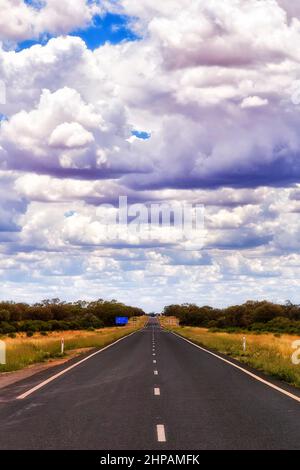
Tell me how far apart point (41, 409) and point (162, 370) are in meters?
11.8

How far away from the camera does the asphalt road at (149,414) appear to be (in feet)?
32.9

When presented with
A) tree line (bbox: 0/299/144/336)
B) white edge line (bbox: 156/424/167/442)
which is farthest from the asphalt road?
tree line (bbox: 0/299/144/336)

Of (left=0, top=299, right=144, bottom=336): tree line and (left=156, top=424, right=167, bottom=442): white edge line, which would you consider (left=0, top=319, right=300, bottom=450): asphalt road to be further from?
(left=0, top=299, right=144, bottom=336): tree line

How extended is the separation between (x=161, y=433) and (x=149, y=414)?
2341 mm

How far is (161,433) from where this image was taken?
1077 centimetres

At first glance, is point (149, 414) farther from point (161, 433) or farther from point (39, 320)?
point (39, 320)

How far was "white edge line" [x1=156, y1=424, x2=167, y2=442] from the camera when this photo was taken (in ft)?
33.4

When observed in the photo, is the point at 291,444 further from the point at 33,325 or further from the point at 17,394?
the point at 33,325

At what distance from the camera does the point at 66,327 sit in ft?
439

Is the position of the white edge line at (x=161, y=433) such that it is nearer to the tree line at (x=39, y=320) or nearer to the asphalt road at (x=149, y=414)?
the asphalt road at (x=149, y=414)

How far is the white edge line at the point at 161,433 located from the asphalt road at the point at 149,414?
15 millimetres

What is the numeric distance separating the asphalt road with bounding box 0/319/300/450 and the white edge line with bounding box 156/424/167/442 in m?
0.01

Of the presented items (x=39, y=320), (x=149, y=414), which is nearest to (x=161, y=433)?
(x=149, y=414)
